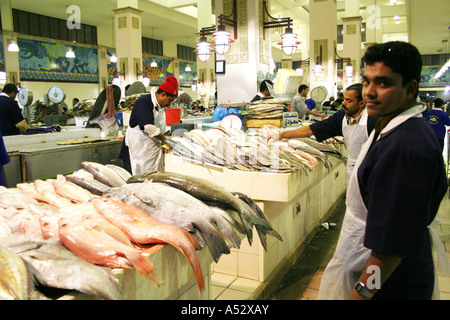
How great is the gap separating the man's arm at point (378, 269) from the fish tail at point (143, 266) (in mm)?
858

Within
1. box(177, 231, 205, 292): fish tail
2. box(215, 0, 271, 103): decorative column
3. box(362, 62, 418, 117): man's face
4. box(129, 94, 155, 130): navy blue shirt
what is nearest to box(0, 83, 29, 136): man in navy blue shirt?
box(129, 94, 155, 130): navy blue shirt

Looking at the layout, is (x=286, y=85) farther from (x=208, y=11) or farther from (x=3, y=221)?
(x=208, y=11)

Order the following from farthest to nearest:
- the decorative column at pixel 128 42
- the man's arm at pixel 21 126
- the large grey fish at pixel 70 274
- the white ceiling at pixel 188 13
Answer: the white ceiling at pixel 188 13, the decorative column at pixel 128 42, the man's arm at pixel 21 126, the large grey fish at pixel 70 274

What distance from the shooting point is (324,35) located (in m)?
13.8

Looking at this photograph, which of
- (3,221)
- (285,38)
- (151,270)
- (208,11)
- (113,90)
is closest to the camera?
(151,270)

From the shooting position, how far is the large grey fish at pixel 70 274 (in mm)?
1455

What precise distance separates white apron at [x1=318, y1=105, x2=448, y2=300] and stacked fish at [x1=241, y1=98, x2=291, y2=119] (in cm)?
359

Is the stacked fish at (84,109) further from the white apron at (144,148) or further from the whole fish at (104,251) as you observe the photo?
the whole fish at (104,251)

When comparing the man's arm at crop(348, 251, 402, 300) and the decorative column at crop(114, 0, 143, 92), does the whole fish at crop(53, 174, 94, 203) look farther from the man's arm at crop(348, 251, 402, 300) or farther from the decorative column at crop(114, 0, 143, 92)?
the decorative column at crop(114, 0, 143, 92)

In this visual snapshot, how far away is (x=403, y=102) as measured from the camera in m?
1.58

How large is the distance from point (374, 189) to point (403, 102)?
39cm

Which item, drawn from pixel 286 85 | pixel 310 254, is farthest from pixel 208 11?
pixel 310 254

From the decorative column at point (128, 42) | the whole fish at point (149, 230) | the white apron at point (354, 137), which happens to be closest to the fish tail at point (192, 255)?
the whole fish at point (149, 230)

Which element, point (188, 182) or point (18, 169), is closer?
point (188, 182)
